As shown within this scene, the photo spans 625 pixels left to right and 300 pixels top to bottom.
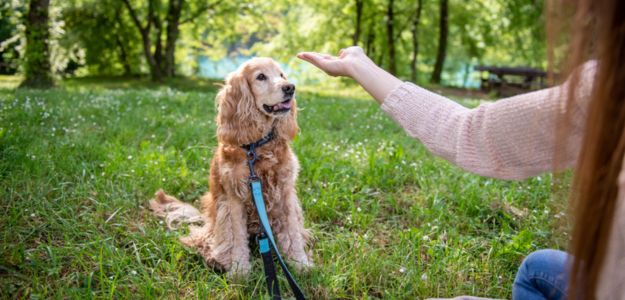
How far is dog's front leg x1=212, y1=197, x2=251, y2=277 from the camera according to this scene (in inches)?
122

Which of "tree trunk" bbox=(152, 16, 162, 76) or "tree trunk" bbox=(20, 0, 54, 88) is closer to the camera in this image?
"tree trunk" bbox=(20, 0, 54, 88)

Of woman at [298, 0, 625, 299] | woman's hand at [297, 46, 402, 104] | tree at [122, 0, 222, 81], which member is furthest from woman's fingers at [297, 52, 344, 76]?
tree at [122, 0, 222, 81]

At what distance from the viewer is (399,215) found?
12.2ft

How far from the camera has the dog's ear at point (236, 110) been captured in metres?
3.28

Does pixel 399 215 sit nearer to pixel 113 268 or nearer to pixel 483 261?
pixel 483 261

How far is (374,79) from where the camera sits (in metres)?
1.81

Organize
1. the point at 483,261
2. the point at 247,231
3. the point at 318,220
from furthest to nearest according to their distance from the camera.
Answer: the point at 318,220 → the point at 247,231 → the point at 483,261

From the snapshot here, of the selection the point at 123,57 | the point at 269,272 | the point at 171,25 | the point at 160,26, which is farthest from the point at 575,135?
the point at 123,57

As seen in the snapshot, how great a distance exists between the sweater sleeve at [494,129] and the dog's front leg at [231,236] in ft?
5.83

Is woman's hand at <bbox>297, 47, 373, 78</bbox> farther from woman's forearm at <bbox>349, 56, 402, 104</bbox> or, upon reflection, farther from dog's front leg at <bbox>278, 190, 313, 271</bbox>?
dog's front leg at <bbox>278, 190, 313, 271</bbox>

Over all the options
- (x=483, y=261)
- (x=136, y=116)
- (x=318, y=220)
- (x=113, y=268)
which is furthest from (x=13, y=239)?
(x=136, y=116)

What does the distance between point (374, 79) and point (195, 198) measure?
2.84 m

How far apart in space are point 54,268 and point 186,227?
103cm

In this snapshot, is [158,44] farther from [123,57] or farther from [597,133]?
[597,133]
